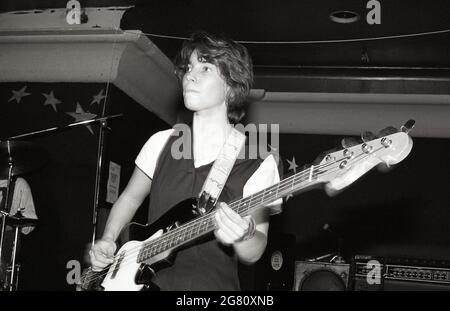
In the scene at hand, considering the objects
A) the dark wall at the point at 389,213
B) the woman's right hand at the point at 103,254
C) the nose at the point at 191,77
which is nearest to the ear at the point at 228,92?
the nose at the point at 191,77

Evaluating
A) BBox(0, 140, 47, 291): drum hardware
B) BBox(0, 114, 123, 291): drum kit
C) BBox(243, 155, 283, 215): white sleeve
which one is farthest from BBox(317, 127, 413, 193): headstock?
BBox(0, 140, 47, 291): drum hardware

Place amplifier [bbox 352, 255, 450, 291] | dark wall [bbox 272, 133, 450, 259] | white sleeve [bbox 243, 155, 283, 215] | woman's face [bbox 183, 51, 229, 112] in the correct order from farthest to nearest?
1. dark wall [bbox 272, 133, 450, 259]
2. amplifier [bbox 352, 255, 450, 291]
3. woman's face [bbox 183, 51, 229, 112]
4. white sleeve [bbox 243, 155, 283, 215]

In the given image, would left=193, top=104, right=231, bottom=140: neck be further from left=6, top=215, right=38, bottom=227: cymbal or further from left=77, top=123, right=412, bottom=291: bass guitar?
left=6, top=215, right=38, bottom=227: cymbal

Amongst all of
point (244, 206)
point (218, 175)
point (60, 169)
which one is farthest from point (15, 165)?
point (244, 206)

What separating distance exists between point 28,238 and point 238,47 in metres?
3.71

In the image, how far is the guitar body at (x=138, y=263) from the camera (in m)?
1.73

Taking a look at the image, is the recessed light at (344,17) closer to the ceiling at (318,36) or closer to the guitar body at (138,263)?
the ceiling at (318,36)

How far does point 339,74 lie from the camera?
6.29 metres

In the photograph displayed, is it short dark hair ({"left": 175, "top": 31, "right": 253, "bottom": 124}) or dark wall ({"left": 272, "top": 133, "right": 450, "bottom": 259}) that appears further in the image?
dark wall ({"left": 272, "top": 133, "right": 450, "bottom": 259})

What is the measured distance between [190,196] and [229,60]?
0.50m

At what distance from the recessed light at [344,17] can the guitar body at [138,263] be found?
3.50 metres

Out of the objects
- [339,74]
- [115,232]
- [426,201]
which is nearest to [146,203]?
[339,74]

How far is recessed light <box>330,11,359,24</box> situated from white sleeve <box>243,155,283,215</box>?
11.0ft

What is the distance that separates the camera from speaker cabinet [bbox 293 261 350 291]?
4914mm
